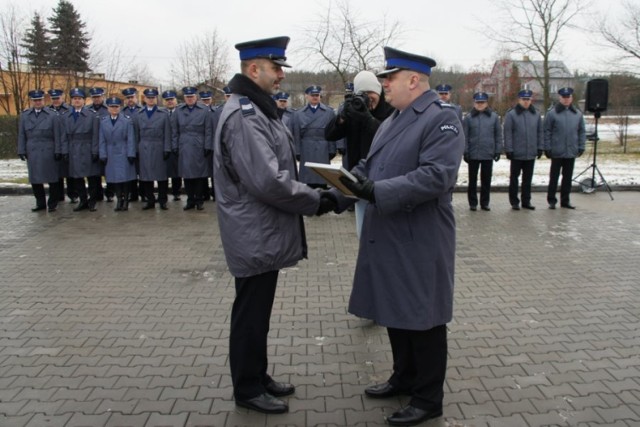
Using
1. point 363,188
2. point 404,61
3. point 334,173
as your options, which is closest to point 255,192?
point 334,173

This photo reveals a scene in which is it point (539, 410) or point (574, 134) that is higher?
point (574, 134)

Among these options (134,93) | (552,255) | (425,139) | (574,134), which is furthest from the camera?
(134,93)

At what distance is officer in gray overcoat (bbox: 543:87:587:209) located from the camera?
1059 centimetres

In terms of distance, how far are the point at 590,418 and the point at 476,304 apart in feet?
6.96

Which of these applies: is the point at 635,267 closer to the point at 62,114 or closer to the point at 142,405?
the point at 142,405

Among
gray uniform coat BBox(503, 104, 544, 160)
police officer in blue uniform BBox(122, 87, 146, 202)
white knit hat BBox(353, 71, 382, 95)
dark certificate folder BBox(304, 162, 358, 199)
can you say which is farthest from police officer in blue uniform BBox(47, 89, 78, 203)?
dark certificate folder BBox(304, 162, 358, 199)

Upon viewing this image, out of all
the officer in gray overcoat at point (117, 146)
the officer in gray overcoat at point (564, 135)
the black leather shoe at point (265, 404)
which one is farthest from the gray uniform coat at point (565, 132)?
the black leather shoe at point (265, 404)

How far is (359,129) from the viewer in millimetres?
5195

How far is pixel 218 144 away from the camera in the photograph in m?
3.22

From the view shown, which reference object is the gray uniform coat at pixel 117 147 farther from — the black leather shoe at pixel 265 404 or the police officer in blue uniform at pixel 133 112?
the black leather shoe at pixel 265 404

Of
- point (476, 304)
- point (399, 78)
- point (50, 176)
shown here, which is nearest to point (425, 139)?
point (399, 78)

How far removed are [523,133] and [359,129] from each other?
6.37 metres

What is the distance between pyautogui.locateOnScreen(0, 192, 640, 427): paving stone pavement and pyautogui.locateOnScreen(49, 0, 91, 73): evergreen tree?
21994mm

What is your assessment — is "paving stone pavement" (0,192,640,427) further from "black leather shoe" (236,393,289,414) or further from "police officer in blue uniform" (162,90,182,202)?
"police officer in blue uniform" (162,90,182,202)
